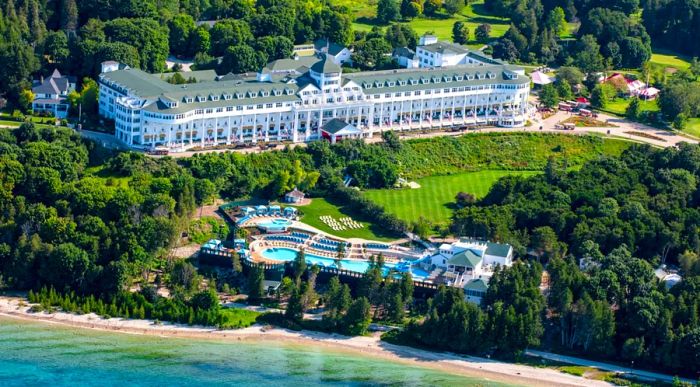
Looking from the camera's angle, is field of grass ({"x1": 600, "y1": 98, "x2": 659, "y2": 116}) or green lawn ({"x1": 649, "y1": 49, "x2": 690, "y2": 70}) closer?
field of grass ({"x1": 600, "y1": 98, "x2": 659, "y2": 116})

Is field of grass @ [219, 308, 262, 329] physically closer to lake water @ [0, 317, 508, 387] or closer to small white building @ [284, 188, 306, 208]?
lake water @ [0, 317, 508, 387]

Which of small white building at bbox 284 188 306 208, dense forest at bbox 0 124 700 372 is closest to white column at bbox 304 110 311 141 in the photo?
dense forest at bbox 0 124 700 372

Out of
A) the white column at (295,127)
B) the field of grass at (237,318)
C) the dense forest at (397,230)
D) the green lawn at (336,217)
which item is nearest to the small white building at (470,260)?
the dense forest at (397,230)

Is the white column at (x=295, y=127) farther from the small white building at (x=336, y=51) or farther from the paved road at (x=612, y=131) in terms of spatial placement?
the small white building at (x=336, y=51)

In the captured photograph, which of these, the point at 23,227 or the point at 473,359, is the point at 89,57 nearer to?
the point at 23,227

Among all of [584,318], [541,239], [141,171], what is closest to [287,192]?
[141,171]

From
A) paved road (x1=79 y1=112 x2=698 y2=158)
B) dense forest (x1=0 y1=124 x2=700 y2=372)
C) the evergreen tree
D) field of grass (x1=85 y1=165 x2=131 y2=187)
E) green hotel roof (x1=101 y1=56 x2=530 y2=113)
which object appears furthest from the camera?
the evergreen tree
